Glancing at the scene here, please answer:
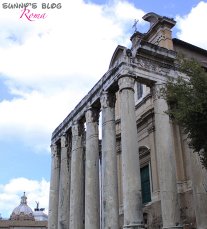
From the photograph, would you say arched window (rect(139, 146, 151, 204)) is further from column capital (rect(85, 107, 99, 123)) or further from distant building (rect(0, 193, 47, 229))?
distant building (rect(0, 193, 47, 229))

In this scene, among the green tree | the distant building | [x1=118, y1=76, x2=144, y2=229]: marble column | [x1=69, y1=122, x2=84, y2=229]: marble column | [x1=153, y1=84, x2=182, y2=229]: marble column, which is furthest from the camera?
the distant building

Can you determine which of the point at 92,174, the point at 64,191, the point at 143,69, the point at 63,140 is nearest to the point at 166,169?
the point at 92,174

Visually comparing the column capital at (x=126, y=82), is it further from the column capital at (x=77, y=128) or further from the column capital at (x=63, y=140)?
the column capital at (x=63, y=140)

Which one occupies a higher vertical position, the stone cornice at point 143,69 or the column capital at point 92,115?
the stone cornice at point 143,69

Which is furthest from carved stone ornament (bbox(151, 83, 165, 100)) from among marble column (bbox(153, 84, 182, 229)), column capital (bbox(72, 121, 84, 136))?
column capital (bbox(72, 121, 84, 136))

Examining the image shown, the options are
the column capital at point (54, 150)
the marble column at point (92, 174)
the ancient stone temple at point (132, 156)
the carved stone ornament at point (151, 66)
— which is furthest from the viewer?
the column capital at point (54, 150)

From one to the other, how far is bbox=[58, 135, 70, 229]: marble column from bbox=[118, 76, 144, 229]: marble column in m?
6.79

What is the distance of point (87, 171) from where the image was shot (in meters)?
17.7

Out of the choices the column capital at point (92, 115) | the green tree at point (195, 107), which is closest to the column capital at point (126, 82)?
the green tree at point (195, 107)

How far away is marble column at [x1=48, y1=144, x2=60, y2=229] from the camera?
70.0 ft

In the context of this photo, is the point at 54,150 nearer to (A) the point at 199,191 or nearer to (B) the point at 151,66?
(B) the point at 151,66

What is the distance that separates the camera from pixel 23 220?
200ft

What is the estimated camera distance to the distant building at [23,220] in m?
58.3

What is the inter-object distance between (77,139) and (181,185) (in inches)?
228
